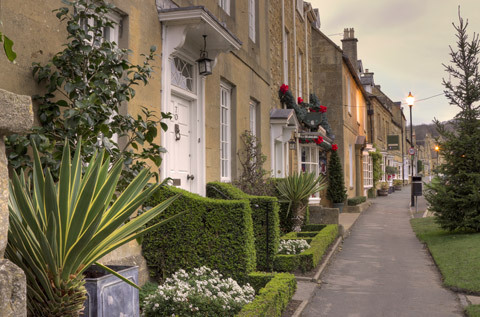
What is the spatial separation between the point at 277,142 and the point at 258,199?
6325 millimetres

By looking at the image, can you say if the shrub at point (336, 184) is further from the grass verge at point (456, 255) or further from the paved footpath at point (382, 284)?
the paved footpath at point (382, 284)

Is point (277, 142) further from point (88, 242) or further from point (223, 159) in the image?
point (88, 242)

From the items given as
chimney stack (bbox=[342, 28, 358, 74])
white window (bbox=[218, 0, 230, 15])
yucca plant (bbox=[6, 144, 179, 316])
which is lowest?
yucca plant (bbox=[6, 144, 179, 316])

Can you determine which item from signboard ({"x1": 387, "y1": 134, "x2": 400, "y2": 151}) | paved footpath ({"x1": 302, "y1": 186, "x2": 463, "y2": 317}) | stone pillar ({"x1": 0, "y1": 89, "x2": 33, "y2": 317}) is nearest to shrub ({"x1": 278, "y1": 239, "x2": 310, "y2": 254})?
paved footpath ({"x1": 302, "y1": 186, "x2": 463, "y2": 317})

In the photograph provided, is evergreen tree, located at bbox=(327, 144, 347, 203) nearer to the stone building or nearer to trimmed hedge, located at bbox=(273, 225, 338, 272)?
the stone building

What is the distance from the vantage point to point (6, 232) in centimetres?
195

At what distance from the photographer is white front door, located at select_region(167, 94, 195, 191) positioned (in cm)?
732

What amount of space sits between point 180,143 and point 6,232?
573cm

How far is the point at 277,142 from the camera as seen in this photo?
14.0 metres

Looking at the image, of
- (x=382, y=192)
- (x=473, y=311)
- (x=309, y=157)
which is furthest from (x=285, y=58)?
(x=382, y=192)

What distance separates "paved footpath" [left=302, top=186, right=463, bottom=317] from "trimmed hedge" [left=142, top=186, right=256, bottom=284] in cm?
110

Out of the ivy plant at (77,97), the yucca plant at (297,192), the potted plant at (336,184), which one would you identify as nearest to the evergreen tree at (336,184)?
the potted plant at (336,184)

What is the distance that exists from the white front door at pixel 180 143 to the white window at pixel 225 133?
172 cm

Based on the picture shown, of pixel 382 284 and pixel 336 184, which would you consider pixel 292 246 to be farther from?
pixel 336 184
